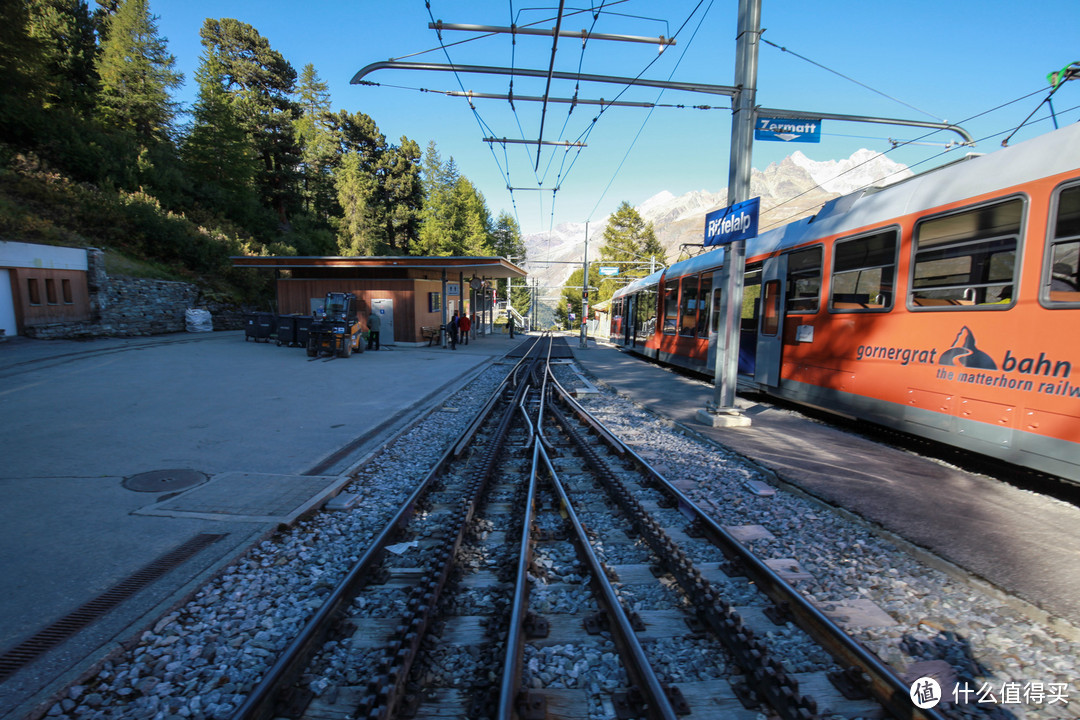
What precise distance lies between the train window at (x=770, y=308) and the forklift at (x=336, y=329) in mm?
14486

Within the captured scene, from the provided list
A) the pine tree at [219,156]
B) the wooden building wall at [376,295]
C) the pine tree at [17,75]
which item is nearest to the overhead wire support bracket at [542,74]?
the wooden building wall at [376,295]

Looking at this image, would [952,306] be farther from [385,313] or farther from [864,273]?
[385,313]

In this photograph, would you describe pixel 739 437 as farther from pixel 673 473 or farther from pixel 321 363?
pixel 321 363

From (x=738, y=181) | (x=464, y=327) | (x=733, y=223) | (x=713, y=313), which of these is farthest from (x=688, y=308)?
(x=464, y=327)

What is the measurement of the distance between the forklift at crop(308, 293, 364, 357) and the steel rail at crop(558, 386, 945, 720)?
53.9 feet

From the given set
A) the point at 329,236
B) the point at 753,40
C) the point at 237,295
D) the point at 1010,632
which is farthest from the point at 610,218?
the point at 1010,632

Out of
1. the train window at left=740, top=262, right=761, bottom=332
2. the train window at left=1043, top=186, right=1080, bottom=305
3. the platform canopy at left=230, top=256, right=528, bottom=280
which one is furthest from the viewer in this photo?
the platform canopy at left=230, top=256, right=528, bottom=280

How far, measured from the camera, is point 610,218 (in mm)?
71062

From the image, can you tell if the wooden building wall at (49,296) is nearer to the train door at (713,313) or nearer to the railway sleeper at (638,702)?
the train door at (713,313)

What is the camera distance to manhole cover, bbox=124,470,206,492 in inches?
201

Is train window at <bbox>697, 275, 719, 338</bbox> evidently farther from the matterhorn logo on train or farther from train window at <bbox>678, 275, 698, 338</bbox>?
the matterhorn logo on train

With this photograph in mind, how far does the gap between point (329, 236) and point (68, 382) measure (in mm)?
37547

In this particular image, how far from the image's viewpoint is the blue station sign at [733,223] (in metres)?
7.62

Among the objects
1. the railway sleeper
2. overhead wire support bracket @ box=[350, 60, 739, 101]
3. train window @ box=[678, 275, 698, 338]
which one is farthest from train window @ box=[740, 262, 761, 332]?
the railway sleeper
